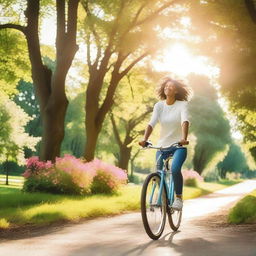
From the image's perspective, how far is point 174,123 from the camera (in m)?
7.41

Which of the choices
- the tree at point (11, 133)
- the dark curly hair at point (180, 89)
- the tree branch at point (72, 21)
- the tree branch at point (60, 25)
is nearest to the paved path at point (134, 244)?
the dark curly hair at point (180, 89)

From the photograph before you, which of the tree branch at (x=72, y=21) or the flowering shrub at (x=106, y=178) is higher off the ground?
the tree branch at (x=72, y=21)

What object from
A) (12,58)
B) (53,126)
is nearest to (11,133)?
(12,58)

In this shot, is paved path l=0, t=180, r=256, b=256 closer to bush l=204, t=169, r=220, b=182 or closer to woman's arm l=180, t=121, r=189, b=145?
woman's arm l=180, t=121, r=189, b=145

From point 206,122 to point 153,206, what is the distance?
48781mm

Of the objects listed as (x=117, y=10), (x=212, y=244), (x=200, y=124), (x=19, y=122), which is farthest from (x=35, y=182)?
(x=200, y=124)

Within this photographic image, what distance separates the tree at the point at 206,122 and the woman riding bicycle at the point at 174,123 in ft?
153

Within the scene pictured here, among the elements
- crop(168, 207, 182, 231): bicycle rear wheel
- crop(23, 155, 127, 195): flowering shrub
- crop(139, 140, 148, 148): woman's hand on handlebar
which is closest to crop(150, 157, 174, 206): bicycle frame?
crop(168, 207, 182, 231): bicycle rear wheel

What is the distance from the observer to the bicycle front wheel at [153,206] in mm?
6715

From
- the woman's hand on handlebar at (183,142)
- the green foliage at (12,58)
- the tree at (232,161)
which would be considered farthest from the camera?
the tree at (232,161)

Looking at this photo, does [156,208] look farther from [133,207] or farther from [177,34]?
[177,34]

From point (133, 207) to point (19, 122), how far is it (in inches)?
1033

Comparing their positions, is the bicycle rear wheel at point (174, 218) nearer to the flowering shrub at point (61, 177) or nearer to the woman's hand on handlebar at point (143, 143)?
the woman's hand on handlebar at point (143, 143)

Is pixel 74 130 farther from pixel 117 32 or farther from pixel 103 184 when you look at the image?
pixel 103 184
